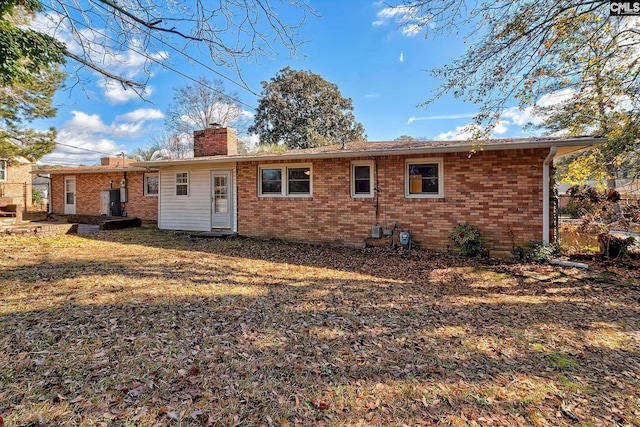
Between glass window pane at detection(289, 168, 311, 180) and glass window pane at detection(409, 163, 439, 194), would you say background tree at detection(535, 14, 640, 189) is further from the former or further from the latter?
glass window pane at detection(289, 168, 311, 180)

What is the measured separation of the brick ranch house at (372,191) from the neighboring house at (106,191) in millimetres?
1990

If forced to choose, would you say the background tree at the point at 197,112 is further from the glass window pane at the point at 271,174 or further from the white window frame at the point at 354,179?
the white window frame at the point at 354,179

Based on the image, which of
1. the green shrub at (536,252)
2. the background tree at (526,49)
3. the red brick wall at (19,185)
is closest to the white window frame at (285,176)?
the background tree at (526,49)

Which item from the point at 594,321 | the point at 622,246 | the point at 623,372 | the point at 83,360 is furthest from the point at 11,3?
the point at 622,246

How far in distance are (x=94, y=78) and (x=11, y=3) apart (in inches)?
57.6

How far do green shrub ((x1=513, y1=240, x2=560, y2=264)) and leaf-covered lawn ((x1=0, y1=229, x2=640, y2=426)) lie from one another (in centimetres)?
87

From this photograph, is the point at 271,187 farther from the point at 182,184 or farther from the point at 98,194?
the point at 98,194

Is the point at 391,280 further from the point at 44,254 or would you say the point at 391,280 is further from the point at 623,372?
the point at 44,254

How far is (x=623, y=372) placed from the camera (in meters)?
2.99

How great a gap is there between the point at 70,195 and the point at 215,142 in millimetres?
9510

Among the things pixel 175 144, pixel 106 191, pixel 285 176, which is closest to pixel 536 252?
pixel 285 176

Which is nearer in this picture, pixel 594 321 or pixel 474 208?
pixel 594 321

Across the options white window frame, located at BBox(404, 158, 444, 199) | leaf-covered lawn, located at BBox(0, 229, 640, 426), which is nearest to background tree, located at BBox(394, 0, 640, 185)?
white window frame, located at BBox(404, 158, 444, 199)

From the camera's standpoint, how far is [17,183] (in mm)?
18469
